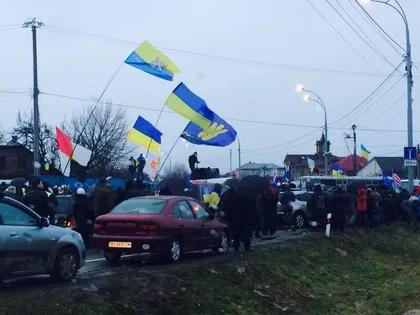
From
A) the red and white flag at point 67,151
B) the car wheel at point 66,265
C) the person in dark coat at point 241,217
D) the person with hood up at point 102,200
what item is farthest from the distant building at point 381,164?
the car wheel at point 66,265

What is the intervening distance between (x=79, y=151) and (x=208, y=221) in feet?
26.8

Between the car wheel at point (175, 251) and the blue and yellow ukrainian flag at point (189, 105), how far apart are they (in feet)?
26.6

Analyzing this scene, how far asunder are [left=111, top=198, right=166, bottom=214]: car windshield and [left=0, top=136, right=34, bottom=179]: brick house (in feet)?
168

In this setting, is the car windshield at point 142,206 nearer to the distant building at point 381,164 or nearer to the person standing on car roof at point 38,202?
the person standing on car roof at point 38,202

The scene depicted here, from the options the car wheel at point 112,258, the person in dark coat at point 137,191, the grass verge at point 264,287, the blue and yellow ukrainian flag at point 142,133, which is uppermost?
the blue and yellow ukrainian flag at point 142,133

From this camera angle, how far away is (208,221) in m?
15.4

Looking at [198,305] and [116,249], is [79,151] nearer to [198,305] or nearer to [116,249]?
[116,249]

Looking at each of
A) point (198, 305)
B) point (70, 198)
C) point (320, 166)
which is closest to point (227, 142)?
point (70, 198)

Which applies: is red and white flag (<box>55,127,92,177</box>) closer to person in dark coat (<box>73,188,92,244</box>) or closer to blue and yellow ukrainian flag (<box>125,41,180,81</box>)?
blue and yellow ukrainian flag (<box>125,41,180,81</box>)

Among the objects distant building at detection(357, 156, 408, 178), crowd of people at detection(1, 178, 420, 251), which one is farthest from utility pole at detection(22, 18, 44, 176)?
distant building at detection(357, 156, 408, 178)

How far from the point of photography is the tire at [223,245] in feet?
53.2

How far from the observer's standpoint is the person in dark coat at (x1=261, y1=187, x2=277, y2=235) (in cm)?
2133

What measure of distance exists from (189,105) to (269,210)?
4303 mm

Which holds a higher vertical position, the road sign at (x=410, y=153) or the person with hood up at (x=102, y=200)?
the road sign at (x=410, y=153)
